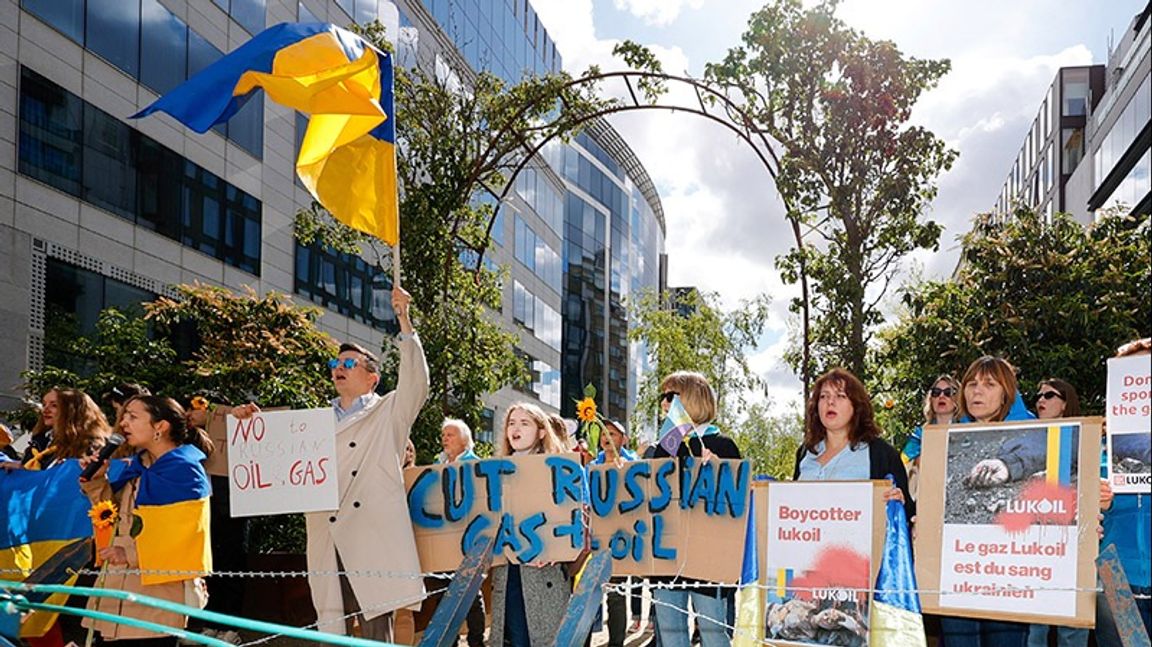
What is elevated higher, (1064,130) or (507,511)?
(1064,130)

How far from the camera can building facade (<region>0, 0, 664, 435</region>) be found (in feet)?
56.1

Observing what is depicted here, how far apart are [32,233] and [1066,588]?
16.6 m

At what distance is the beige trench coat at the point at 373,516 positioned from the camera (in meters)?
5.80

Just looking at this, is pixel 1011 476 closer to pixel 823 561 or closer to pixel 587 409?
pixel 823 561

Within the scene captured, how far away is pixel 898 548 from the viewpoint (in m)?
4.77

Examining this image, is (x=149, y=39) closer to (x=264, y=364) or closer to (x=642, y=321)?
(x=264, y=364)

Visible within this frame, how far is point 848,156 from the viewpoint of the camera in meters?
10.1

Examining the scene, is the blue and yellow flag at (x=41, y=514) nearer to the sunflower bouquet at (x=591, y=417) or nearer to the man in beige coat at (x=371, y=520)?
the man in beige coat at (x=371, y=520)

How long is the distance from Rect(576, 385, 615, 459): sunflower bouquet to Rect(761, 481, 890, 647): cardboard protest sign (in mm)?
→ 2346

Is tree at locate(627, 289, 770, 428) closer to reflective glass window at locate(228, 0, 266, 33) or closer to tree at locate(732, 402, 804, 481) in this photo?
tree at locate(732, 402, 804, 481)

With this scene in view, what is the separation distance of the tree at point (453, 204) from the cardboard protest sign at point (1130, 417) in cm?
748

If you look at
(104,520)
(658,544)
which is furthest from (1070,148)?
(104,520)

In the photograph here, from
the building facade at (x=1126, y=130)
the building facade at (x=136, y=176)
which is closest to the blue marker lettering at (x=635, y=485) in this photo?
the building facade at (x=136, y=176)

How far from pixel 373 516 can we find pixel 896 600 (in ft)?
8.74
